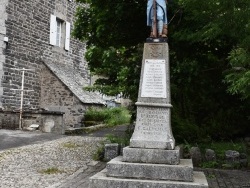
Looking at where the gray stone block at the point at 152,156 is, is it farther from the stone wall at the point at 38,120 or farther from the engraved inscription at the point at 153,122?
the stone wall at the point at 38,120

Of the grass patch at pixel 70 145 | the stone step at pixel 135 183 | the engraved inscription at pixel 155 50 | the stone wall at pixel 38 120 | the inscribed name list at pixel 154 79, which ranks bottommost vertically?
the stone step at pixel 135 183

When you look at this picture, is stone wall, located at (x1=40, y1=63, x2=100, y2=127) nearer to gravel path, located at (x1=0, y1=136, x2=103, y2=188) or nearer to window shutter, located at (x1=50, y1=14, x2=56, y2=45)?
window shutter, located at (x1=50, y1=14, x2=56, y2=45)

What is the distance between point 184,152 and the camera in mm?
8227

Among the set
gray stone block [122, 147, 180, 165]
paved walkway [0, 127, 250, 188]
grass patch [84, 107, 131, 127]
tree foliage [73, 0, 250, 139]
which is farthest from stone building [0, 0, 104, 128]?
gray stone block [122, 147, 180, 165]

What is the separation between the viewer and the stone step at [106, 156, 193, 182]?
5.32 meters

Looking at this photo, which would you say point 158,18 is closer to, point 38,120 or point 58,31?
point 38,120

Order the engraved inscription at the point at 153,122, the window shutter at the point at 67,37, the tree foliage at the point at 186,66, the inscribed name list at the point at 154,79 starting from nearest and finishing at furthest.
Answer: the engraved inscription at the point at 153,122 → the inscribed name list at the point at 154,79 → the tree foliage at the point at 186,66 → the window shutter at the point at 67,37

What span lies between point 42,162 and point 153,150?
11.0 feet

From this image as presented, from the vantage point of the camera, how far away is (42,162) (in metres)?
8.11

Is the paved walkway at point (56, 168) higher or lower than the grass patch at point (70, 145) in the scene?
lower

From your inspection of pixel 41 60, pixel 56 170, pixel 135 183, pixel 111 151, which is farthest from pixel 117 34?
pixel 41 60

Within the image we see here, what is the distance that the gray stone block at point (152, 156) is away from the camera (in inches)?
219

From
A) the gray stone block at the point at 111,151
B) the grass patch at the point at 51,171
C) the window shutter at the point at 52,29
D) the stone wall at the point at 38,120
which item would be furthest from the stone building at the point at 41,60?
the grass patch at the point at 51,171

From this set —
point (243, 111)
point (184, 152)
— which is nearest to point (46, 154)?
point (184, 152)
